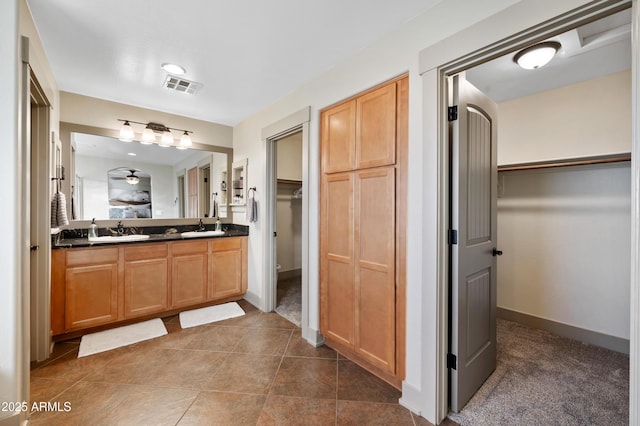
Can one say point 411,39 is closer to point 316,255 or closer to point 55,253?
point 316,255

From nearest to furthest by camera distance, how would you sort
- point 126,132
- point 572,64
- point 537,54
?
1. point 537,54
2. point 572,64
3. point 126,132

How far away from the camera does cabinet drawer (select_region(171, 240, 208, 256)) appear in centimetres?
314

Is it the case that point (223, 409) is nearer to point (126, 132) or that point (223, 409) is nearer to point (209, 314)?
point (209, 314)

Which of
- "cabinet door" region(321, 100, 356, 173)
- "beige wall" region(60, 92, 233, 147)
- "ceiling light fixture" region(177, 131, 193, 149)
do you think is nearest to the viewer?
"cabinet door" region(321, 100, 356, 173)

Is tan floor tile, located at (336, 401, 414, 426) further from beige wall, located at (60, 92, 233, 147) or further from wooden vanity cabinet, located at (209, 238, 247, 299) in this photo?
beige wall, located at (60, 92, 233, 147)

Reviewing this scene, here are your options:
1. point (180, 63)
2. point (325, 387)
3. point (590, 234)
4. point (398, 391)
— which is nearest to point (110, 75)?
point (180, 63)

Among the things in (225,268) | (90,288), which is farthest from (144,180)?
(225,268)

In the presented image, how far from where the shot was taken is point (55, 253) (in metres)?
2.46

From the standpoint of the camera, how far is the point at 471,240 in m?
1.78

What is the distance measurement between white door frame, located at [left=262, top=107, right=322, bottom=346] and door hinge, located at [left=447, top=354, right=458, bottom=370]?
1.18 m

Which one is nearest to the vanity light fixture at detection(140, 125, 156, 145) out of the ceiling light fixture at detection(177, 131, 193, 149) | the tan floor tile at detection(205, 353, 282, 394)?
the ceiling light fixture at detection(177, 131, 193, 149)

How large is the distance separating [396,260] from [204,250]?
2460mm

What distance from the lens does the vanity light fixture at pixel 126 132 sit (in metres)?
3.19

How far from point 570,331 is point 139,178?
5.00 meters
